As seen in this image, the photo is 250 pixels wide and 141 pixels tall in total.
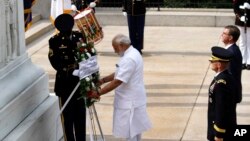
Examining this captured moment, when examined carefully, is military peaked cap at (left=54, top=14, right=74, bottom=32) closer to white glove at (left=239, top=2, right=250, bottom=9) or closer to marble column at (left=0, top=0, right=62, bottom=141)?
marble column at (left=0, top=0, right=62, bottom=141)

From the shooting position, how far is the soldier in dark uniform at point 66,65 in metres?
8.00

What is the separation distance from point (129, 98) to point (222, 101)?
1.44m

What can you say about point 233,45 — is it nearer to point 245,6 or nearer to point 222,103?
point 222,103

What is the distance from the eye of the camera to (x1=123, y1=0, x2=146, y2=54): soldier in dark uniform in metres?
14.2

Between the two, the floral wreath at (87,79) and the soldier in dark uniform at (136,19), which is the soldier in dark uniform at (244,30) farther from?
the floral wreath at (87,79)

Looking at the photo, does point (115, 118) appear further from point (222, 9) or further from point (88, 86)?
point (222, 9)

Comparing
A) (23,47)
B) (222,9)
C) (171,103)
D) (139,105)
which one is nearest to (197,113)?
(171,103)

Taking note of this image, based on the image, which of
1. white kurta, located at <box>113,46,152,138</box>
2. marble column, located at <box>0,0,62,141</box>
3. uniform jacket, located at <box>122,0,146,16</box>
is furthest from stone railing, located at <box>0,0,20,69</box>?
uniform jacket, located at <box>122,0,146,16</box>

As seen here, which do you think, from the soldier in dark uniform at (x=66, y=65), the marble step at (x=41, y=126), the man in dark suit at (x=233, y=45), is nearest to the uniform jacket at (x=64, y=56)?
the soldier in dark uniform at (x=66, y=65)

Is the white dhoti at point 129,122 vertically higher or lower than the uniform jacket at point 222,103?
lower

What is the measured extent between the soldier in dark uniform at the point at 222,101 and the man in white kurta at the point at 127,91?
111 cm

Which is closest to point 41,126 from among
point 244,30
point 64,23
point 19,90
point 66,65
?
point 19,90

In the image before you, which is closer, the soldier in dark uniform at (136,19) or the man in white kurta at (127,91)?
the man in white kurta at (127,91)

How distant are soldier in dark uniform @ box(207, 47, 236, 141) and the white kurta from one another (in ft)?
3.63
